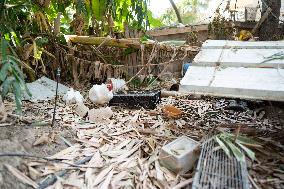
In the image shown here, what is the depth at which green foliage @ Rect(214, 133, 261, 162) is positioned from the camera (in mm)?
3008

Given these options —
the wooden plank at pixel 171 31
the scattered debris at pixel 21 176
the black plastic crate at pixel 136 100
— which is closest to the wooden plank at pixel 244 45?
the black plastic crate at pixel 136 100

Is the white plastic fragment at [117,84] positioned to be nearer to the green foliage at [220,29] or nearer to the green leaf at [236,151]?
the green leaf at [236,151]

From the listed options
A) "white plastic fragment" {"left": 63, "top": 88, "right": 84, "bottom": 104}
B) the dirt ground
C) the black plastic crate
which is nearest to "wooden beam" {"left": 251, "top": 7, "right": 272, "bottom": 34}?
the black plastic crate

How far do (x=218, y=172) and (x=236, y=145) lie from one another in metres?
0.58

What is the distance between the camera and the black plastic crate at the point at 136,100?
493cm

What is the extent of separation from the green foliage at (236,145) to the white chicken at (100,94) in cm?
231

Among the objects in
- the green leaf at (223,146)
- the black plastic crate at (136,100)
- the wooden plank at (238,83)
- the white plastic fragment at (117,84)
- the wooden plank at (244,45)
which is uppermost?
the wooden plank at (244,45)

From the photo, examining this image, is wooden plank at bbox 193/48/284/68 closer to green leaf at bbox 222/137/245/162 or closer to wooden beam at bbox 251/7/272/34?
green leaf at bbox 222/137/245/162

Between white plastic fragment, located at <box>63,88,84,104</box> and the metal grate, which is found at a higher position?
white plastic fragment, located at <box>63,88,84,104</box>

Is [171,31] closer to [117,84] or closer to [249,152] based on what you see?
[117,84]

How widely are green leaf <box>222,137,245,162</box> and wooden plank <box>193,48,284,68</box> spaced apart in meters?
0.91

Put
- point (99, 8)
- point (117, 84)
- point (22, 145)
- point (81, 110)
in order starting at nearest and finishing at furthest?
point (22, 145) < point (81, 110) < point (117, 84) < point (99, 8)

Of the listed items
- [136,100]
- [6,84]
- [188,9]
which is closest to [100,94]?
[136,100]

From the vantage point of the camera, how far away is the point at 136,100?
4977mm
